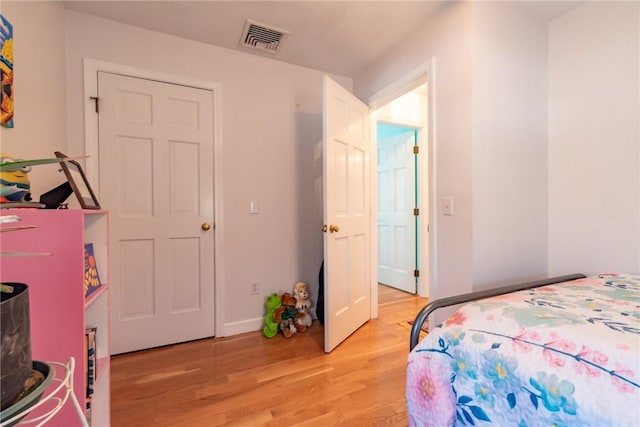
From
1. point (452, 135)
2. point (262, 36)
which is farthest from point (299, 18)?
point (452, 135)

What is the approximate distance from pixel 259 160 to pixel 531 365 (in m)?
2.12

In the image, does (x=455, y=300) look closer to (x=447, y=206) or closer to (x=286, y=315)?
(x=447, y=206)

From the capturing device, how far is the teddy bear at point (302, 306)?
2.35 m

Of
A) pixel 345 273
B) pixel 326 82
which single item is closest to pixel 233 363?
pixel 345 273

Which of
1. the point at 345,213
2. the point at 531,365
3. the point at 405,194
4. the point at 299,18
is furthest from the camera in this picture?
the point at 405,194

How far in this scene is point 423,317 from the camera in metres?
0.95

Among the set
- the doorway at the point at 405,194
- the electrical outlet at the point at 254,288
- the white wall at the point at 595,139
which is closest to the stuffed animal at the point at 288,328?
the electrical outlet at the point at 254,288

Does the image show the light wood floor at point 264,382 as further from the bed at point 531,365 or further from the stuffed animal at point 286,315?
the bed at point 531,365

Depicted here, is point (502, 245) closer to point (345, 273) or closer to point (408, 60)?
point (345, 273)

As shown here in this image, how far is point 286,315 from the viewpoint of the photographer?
90.4 inches

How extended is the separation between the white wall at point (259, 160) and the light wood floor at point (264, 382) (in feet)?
1.30

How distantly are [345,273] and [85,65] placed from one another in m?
2.29

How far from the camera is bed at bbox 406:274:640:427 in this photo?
23.1 inches

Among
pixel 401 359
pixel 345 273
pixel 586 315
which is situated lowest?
pixel 401 359
